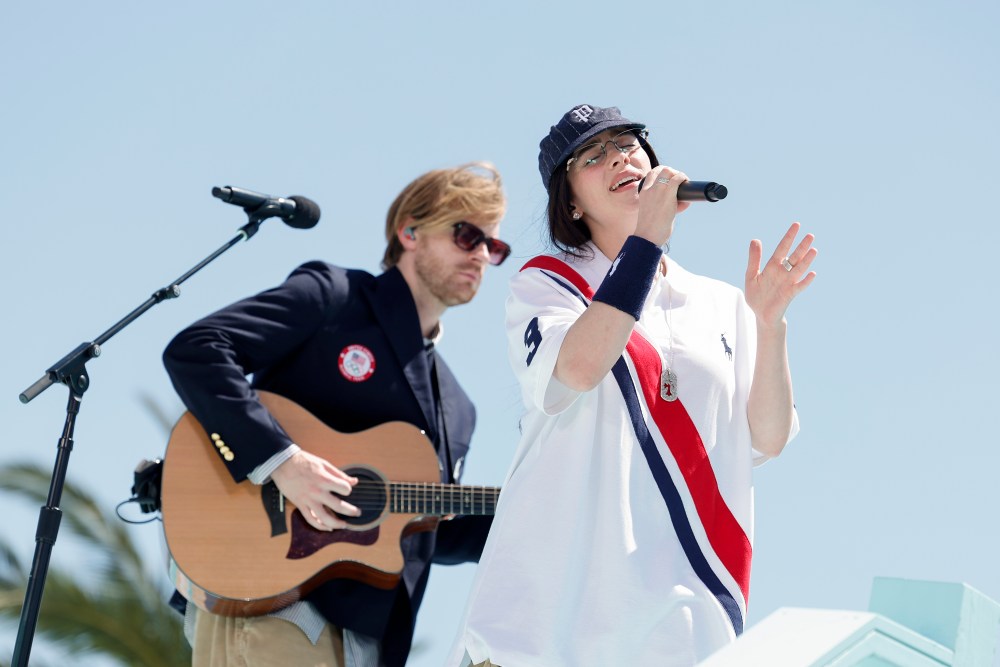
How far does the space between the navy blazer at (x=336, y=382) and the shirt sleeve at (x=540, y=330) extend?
1.55 m

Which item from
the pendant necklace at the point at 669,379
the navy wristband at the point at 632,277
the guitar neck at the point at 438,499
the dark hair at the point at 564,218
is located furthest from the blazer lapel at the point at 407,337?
the navy wristband at the point at 632,277

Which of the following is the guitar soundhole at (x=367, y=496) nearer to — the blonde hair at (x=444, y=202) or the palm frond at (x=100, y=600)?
the blonde hair at (x=444, y=202)

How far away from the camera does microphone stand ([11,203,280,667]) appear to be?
11.3 feet

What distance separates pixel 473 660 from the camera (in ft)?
9.17

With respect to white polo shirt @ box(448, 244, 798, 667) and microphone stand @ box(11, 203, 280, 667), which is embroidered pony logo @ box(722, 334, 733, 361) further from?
microphone stand @ box(11, 203, 280, 667)

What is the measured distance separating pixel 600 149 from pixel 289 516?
189 cm

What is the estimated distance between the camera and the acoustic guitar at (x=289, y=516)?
4133mm

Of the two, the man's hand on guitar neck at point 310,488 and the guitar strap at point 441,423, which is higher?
the guitar strap at point 441,423

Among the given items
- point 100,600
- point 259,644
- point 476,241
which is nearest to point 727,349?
point 259,644

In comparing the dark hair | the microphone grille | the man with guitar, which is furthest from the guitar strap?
the dark hair

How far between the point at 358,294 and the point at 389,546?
98 cm

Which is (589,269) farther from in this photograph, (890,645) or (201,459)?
(201,459)

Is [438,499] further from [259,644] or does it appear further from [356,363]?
[259,644]

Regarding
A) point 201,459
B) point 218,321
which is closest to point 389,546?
point 201,459
